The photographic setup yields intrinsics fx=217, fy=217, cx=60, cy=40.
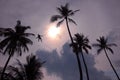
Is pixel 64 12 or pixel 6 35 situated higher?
pixel 64 12

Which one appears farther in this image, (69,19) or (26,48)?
(69,19)

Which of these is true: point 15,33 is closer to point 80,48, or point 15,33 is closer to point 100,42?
point 80,48

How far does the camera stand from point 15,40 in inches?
1395

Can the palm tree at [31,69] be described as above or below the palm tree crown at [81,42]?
below

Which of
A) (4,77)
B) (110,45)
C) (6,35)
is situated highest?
(110,45)

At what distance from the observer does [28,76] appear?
122ft

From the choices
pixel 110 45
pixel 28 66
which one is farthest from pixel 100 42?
pixel 28 66

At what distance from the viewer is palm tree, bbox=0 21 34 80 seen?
34.6m

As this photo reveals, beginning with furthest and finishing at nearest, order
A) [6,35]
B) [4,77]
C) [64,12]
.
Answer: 1. [64,12]
2. [6,35]
3. [4,77]

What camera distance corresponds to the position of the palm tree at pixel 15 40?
1364 inches

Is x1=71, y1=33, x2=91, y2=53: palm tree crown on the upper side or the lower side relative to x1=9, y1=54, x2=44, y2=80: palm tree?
upper

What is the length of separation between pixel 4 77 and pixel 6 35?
22.4 feet

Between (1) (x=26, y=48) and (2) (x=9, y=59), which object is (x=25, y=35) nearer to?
(1) (x=26, y=48)

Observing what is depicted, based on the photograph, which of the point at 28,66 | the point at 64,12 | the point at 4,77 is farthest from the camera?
the point at 64,12
